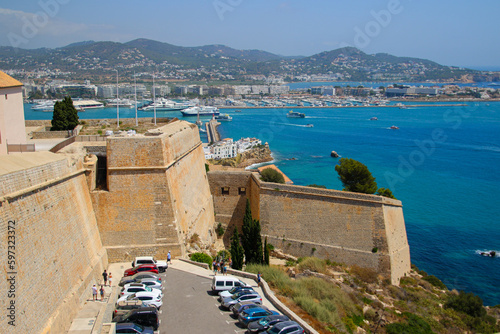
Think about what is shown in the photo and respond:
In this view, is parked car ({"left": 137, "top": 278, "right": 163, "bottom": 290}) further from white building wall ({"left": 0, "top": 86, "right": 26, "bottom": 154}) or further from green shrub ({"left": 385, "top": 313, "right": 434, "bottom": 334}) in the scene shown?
green shrub ({"left": 385, "top": 313, "right": 434, "bottom": 334})

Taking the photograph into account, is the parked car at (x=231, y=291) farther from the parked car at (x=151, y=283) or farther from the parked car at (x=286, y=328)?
the parked car at (x=286, y=328)

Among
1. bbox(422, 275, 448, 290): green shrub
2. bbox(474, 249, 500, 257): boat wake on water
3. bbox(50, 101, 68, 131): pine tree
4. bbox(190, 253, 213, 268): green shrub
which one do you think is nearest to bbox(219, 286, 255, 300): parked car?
bbox(190, 253, 213, 268): green shrub

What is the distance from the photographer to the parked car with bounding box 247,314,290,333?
8922mm

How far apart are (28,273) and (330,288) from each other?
887cm

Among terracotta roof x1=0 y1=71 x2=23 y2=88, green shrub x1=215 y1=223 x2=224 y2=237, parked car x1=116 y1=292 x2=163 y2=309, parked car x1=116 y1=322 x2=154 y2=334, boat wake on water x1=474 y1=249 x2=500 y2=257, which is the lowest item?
boat wake on water x1=474 y1=249 x2=500 y2=257

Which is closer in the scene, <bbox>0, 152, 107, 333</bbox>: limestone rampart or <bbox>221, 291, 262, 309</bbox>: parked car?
<bbox>0, 152, 107, 333</bbox>: limestone rampart

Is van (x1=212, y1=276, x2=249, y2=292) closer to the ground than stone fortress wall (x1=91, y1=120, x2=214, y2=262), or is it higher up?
closer to the ground

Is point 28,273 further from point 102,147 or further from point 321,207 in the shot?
point 321,207

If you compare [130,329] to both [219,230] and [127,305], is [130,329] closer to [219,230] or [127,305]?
[127,305]

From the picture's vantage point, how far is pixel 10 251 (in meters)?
7.48

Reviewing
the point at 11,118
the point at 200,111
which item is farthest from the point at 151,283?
the point at 200,111

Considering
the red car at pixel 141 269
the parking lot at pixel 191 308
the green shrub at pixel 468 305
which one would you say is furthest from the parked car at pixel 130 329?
the green shrub at pixel 468 305

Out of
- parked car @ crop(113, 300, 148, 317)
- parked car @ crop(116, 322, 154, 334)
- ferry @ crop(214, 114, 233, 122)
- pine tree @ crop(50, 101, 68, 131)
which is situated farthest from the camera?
ferry @ crop(214, 114, 233, 122)

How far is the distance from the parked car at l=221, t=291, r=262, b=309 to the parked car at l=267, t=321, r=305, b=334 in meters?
1.55
